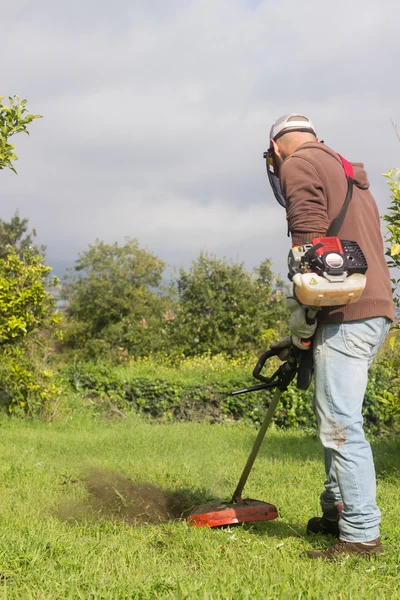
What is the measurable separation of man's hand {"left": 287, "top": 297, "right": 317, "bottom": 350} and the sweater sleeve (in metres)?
0.33

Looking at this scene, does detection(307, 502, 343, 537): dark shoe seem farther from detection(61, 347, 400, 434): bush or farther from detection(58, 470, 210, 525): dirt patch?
detection(61, 347, 400, 434): bush

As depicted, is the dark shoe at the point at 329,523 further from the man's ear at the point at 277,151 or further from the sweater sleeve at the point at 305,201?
the man's ear at the point at 277,151

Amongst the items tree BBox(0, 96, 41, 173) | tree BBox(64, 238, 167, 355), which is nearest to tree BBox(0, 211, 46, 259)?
tree BBox(64, 238, 167, 355)

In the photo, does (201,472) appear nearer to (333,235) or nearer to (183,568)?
(183,568)

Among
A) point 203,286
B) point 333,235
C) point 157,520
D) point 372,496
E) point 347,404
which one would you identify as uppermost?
point 203,286

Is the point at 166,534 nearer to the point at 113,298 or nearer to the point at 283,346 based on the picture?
the point at 283,346

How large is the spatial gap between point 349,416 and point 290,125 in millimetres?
1631

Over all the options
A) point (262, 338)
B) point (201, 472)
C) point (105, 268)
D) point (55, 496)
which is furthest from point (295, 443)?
point (105, 268)

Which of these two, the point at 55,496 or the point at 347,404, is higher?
the point at 347,404

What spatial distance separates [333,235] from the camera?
343 cm

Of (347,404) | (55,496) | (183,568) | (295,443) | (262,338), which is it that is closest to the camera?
(183,568)

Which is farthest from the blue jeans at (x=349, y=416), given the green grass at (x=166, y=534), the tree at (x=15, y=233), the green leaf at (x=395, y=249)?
the tree at (x=15, y=233)

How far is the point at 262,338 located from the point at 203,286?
1.93m

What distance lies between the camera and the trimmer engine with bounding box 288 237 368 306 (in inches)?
125
